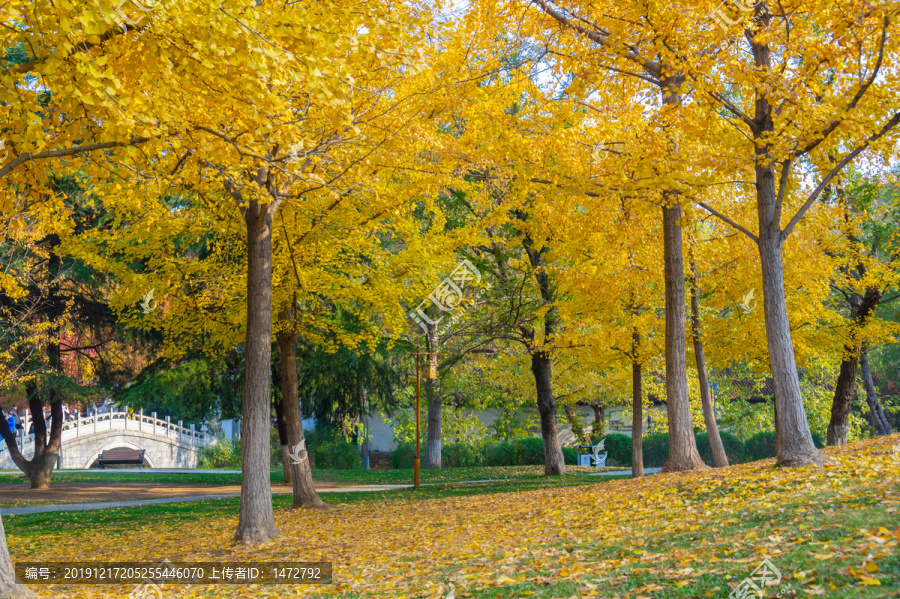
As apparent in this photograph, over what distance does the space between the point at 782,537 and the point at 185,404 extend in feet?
58.2

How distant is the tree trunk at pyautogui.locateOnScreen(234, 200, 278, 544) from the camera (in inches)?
334

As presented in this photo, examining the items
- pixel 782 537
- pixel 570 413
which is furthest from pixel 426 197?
pixel 570 413

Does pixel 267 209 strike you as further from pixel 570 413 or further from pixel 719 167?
pixel 570 413

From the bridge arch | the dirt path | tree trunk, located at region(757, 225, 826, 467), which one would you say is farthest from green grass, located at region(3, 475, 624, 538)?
the bridge arch

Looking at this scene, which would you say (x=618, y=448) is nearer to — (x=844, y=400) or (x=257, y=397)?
(x=844, y=400)

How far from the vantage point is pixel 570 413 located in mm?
29703

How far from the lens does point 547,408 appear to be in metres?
19.3

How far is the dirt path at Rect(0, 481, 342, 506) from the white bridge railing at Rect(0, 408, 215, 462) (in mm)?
9458

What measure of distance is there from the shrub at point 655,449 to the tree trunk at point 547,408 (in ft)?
35.7

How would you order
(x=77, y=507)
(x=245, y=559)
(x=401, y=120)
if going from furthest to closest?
(x=77, y=507)
(x=401, y=120)
(x=245, y=559)

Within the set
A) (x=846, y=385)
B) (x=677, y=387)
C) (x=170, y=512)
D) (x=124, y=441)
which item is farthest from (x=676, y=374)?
(x=124, y=441)

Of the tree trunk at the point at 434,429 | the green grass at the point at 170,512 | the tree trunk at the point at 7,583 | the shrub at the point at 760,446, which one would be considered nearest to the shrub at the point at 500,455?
the tree trunk at the point at 434,429

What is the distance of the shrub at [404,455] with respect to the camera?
3117 centimetres

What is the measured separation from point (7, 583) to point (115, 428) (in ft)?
109
